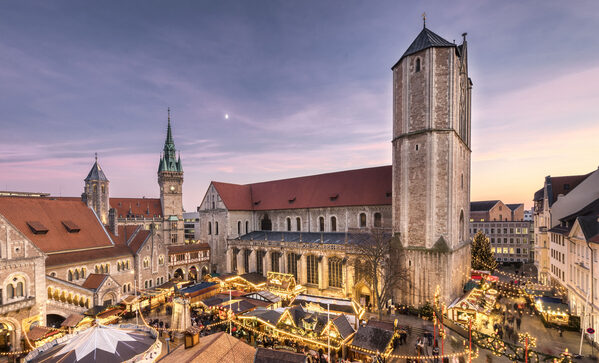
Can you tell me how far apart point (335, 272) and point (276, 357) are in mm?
21791

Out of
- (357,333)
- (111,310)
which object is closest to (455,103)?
(357,333)

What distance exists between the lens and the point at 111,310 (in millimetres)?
25672

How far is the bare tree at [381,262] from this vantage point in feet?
91.8

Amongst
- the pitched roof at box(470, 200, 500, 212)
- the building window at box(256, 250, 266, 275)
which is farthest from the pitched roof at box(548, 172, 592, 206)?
the building window at box(256, 250, 266, 275)

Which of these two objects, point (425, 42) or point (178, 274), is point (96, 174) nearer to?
point (178, 274)

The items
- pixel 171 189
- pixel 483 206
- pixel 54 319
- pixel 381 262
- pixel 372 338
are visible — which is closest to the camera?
pixel 372 338

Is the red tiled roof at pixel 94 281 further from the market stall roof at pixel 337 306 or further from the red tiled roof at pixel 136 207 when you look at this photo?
the red tiled roof at pixel 136 207

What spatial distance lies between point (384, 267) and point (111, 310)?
26.6 metres

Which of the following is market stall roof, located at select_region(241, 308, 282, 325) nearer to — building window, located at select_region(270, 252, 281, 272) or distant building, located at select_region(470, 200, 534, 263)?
building window, located at select_region(270, 252, 281, 272)

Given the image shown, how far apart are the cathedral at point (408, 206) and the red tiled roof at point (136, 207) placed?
29582 mm

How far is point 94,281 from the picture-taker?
1122 inches

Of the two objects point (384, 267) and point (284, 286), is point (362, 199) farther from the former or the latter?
point (284, 286)

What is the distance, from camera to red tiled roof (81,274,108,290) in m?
27.9

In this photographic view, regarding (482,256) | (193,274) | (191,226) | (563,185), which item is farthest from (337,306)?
(191,226)
